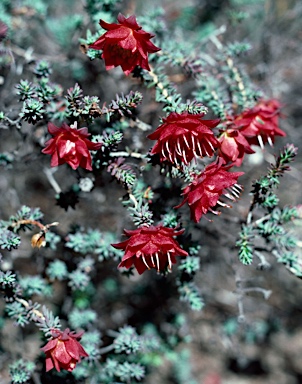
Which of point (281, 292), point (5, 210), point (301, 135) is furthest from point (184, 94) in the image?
point (281, 292)

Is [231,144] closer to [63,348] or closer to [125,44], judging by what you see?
[125,44]

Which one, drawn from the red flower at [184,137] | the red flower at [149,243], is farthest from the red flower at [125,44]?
the red flower at [149,243]

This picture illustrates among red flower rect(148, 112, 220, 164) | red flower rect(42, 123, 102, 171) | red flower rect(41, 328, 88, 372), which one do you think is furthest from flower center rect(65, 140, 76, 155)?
red flower rect(41, 328, 88, 372)

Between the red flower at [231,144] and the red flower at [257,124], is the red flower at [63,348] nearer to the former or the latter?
the red flower at [231,144]

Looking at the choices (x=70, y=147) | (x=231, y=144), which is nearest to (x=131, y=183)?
(x=70, y=147)

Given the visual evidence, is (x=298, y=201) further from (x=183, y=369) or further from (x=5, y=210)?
(x=5, y=210)

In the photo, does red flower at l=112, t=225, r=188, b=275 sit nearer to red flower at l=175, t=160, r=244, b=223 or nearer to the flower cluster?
red flower at l=175, t=160, r=244, b=223
